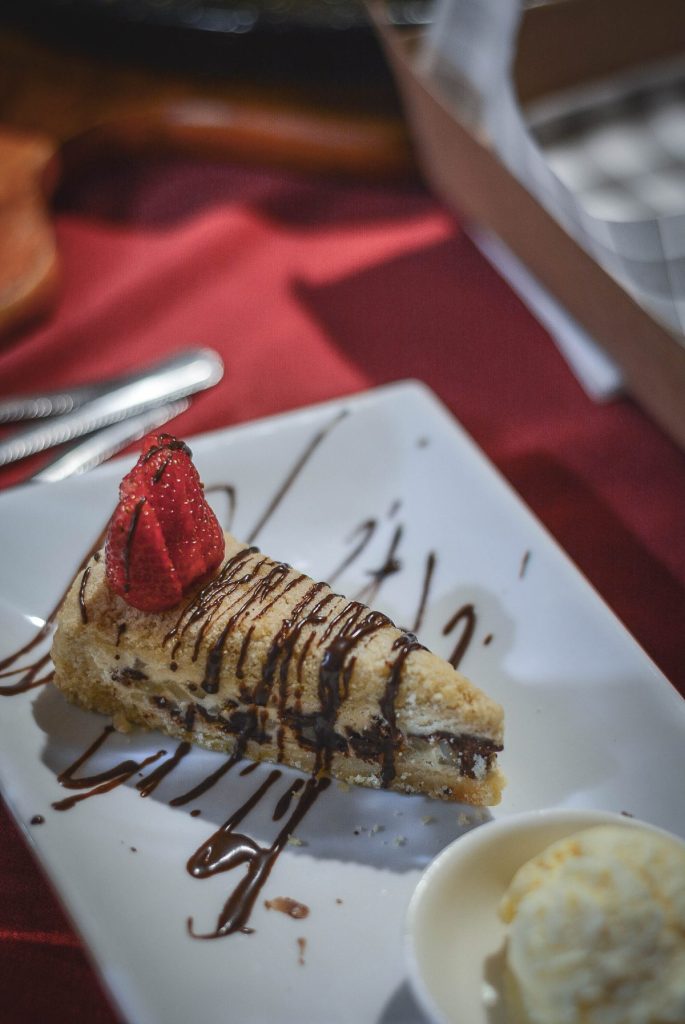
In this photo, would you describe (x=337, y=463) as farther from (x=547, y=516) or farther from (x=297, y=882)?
(x=297, y=882)

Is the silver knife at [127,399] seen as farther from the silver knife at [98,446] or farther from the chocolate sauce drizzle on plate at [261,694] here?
the chocolate sauce drizzle on plate at [261,694]

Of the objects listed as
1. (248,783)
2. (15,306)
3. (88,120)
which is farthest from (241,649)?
(88,120)

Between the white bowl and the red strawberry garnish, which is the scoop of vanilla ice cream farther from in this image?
the red strawberry garnish

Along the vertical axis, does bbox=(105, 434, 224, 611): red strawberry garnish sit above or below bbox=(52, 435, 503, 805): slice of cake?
above

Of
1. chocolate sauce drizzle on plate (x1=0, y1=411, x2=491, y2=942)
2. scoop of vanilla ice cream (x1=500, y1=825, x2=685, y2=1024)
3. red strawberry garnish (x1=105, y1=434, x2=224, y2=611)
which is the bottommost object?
scoop of vanilla ice cream (x1=500, y1=825, x2=685, y2=1024)

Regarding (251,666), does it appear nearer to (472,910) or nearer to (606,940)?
(472,910)

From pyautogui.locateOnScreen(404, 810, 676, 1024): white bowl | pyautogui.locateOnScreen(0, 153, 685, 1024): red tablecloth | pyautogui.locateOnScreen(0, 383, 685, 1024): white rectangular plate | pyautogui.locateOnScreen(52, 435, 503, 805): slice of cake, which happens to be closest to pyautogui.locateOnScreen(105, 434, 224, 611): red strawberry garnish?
pyautogui.locateOnScreen(52, 435, 503, 805): slice of cake

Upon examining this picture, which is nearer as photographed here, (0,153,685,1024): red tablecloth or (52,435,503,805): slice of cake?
(52,435,503,805): slice of cake

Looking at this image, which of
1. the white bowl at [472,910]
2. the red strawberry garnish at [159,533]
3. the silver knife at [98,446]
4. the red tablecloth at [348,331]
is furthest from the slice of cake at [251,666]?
the silver knife at [98,446]
